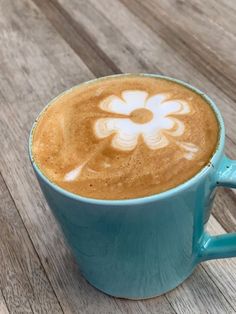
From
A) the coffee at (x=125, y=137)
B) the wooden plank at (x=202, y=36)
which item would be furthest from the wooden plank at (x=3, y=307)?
the wooden plank at (x=202, y=36)

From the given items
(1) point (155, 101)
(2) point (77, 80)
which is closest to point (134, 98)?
(1) point (155, 101)

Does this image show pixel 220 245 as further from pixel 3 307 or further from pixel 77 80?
pixel 77 80

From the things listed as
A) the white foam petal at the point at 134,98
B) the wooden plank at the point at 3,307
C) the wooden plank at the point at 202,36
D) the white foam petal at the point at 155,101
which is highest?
the white foam petal at the point at 155,101

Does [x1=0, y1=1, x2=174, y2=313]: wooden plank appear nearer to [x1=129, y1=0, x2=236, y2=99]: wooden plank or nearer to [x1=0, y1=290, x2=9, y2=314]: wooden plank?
[x1=0, y1=290, x2=9, y2=314]: wooden plank

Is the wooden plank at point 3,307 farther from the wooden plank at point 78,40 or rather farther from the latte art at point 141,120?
the wooden plank at point 78,40

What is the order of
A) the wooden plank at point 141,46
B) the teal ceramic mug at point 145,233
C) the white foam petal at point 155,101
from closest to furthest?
1. the teal ceramic mug at point 145,233
2. the white foam petal at point 155,101
3. the wooden plank at point 141,46

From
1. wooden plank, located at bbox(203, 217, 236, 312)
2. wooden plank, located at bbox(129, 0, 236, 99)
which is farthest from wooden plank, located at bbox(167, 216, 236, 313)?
wooden plank, located at bbox(129, 0, 236, 99)

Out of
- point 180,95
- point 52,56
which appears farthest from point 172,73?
point 180,95
